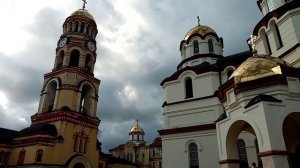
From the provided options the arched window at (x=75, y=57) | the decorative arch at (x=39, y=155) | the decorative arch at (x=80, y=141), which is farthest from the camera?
the arched window at (x=75, y=57)

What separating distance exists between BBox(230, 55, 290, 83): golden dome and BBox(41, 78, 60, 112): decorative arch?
1922 centimetres

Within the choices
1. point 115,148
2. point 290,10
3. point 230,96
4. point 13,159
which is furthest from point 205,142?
point 115,148

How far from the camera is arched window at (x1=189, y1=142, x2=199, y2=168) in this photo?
1739 cm

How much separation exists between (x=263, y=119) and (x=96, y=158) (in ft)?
67.9

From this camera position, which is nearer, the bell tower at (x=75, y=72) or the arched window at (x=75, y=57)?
the bell tower at (x=75, y=72)

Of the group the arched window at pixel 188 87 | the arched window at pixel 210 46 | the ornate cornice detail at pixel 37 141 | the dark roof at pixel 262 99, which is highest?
the arched window at pixel 210 46

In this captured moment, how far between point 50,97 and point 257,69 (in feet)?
72.0

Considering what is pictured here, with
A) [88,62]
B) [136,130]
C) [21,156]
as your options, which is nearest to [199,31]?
[88,62]

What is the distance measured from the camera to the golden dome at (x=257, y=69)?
35.2ft

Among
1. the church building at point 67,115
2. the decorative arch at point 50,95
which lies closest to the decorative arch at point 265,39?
the church building at point 67,115

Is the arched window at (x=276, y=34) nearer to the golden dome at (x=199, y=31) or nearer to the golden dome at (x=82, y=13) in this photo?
the golden dome at (x=199, y=31)

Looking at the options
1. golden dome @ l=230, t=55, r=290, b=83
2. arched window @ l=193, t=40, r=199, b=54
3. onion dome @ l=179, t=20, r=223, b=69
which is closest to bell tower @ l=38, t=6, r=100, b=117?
onion dome @ l=179, t=20, r=223, b=69

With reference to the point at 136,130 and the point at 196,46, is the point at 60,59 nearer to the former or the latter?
the point at 196,46

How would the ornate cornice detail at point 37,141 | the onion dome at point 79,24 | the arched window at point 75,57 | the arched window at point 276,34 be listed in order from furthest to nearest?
the onion dome at point 79,24, the arched window at point 75,57, the ornate cornice detail at point 37,141, the arched window at point 276,34
